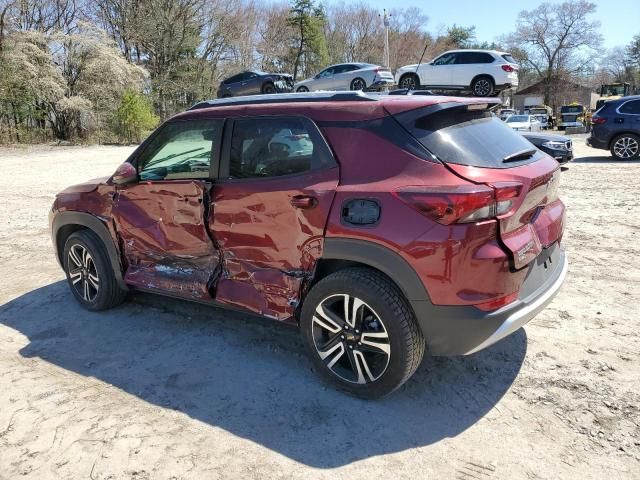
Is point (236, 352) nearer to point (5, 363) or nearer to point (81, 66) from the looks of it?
point (5, 363)

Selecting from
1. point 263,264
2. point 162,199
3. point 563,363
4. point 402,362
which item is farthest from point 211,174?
point 563,363

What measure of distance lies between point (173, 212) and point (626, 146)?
14.6 m

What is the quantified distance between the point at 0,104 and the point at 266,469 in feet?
94.2

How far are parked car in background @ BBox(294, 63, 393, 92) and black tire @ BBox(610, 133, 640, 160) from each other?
6564mm

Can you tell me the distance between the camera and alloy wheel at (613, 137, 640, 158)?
14484 mm

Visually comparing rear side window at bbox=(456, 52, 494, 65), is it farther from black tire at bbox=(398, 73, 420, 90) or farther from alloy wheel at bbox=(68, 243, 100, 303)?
alloy wheel at bbox=(68, 243, 100, 303)

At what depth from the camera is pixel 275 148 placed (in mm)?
3551

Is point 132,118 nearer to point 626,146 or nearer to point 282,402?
point 626,146

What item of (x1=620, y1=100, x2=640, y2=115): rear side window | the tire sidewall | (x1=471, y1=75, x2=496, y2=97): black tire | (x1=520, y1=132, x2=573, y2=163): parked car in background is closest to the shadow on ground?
the tire sidewall

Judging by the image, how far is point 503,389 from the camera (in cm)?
330

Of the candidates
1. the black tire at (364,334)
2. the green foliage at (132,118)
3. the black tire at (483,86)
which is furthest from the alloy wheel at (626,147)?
the green foliage at (132,118)

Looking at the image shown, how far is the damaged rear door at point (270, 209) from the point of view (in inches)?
128

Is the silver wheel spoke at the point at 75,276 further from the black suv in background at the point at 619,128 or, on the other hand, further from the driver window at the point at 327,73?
the black suv in background at the point at 619,128

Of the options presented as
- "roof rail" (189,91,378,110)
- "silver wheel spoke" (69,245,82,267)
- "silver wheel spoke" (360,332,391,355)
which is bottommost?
"silver wheel spoke" (360,332,391,355)
